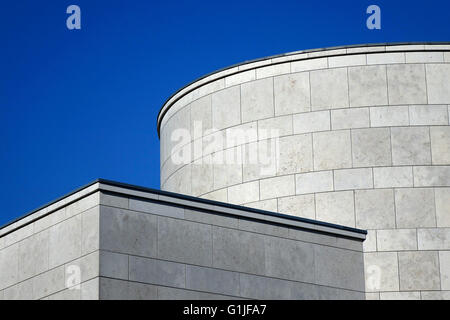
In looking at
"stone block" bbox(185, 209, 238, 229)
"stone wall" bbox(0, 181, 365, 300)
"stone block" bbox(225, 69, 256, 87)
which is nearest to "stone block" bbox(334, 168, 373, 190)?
"stone wall" bbox(0, 181, 365, 300)

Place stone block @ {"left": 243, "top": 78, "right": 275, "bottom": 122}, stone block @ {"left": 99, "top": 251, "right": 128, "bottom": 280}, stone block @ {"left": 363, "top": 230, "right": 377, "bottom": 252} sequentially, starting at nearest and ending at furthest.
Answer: stone block @ {"left": 99, "top": 251, "right": 128, "bottom": 280} → stone block @ {"left": 363, "top": 230, "right": 377, "bottom": 252} → stone block @ {"left": 243, "top": 78, "right": 275, "bottom": 122}

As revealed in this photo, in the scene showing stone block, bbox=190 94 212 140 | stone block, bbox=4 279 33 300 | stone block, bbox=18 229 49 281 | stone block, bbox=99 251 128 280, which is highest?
stone block, bbox=190 94 212 140

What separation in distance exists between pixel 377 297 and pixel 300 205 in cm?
409

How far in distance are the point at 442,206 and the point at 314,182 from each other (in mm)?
4219

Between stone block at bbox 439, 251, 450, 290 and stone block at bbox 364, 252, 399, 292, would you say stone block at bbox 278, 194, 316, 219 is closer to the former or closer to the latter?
stone block at bbox 364, 252, 399, 292

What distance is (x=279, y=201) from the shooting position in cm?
3158

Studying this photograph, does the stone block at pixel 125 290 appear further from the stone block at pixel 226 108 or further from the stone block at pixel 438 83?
the stone block at pixel 438 83

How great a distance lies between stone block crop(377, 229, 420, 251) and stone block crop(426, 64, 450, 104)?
4673 millimetres

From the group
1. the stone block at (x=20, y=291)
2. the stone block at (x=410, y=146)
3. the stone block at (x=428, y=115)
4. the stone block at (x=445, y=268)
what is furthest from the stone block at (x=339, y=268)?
the stone block at (x=20, y=291)

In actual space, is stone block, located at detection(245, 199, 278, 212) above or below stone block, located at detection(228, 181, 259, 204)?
below

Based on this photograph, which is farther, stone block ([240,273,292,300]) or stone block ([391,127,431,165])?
stone block ([391,127,431,165])

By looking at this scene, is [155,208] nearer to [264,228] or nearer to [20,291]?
[264,228]

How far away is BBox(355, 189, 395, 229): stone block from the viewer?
30312mm
